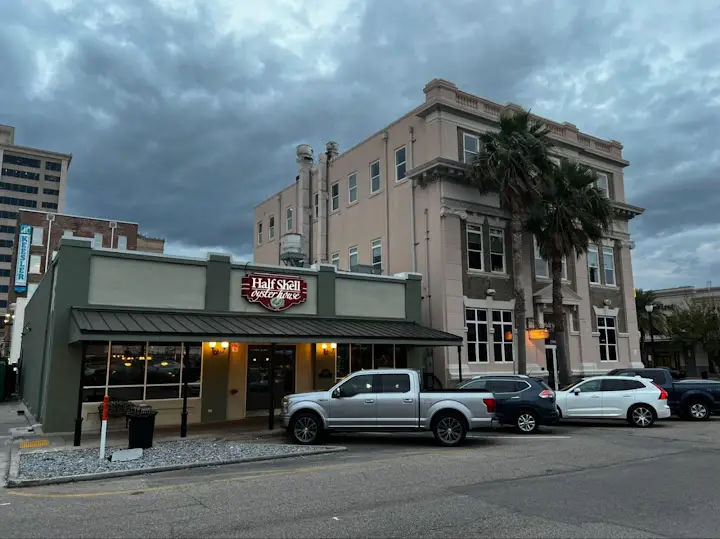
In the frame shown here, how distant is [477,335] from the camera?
991 inches

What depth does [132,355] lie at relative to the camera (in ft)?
55.8

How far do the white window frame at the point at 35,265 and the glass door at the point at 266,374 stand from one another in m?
53.4

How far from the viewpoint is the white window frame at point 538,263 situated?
27969 millimetres

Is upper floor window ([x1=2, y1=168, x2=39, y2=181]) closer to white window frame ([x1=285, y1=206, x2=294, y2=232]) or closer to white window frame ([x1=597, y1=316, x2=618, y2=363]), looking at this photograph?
white window frame ([x1=285, y1=206, x2=294, y2=232])

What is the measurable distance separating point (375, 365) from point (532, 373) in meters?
8.30

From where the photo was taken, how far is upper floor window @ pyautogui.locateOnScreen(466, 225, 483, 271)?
2569 cm

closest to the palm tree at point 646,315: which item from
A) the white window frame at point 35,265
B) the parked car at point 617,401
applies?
the parked car at point 617,401

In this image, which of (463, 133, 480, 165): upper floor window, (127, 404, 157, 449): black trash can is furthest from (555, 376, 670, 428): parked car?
(127, 404, 157, 449): black trash can

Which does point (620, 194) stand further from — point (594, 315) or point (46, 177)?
point (46, 177)

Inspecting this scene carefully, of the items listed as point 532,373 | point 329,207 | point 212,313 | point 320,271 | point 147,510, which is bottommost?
point 147,510

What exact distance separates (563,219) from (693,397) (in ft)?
30.5

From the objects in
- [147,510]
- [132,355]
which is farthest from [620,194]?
[147,510]

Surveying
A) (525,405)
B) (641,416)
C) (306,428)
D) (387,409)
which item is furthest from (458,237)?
(306,428)

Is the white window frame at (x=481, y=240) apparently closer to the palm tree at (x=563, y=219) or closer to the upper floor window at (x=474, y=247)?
the upper floor window at (x=474, y=247)
